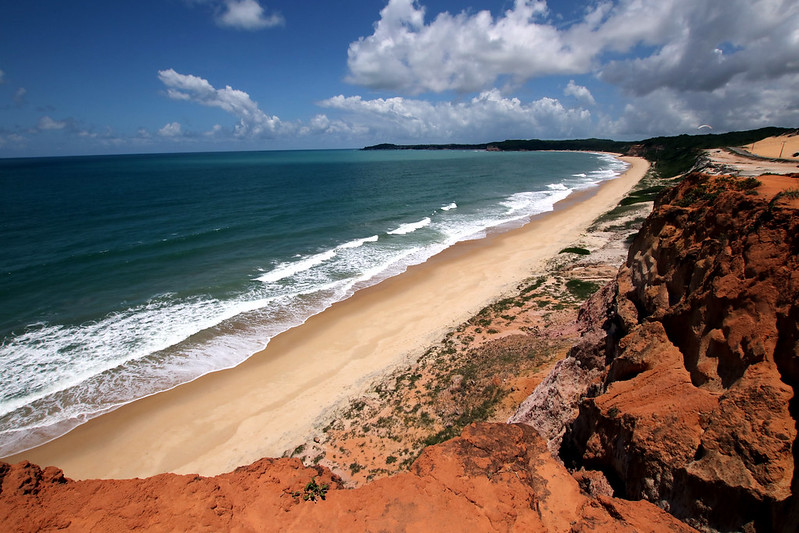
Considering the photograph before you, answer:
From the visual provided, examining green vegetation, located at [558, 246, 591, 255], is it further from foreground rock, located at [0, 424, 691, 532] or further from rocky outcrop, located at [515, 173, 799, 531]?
foreground rock, located at [0, 424, 691, 532]

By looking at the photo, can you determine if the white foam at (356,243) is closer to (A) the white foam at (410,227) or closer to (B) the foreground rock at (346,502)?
(A) the white foam at (410,227)

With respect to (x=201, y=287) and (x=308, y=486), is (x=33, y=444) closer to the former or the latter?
(x=201, y=287)

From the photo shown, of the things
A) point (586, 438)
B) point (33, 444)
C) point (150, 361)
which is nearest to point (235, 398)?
point (150, 361)

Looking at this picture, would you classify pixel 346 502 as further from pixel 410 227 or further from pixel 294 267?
pixel 410 227

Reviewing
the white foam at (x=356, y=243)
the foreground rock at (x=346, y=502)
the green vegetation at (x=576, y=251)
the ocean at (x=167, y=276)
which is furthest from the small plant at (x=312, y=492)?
the white foam at (x=356, y=243)

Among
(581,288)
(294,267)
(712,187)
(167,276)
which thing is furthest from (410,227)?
(712,187)
